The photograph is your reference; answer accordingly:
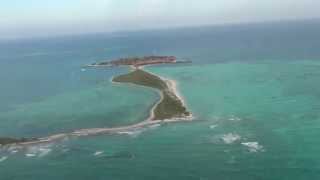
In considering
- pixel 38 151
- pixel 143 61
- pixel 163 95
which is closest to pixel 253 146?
pixel 38 151

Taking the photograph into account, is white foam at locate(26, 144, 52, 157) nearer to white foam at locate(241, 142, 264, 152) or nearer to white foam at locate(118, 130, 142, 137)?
white foam at locate(118, 130, 142, 137)

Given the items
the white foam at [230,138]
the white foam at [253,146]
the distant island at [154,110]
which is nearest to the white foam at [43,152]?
the distant island at [154,110]

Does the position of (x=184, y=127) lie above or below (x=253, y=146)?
above

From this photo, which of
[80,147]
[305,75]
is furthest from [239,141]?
[305,75]

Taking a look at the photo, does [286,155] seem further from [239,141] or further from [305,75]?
[305,75]

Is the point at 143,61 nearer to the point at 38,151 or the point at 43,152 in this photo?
the point at 38,151

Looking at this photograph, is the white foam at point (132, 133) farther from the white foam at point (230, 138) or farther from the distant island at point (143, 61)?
the distant island at point (143, 61)

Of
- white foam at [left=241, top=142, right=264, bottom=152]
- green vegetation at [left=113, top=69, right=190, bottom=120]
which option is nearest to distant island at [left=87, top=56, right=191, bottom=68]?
green vegetation at [left=113, top=69, right=190, bottom=120]
